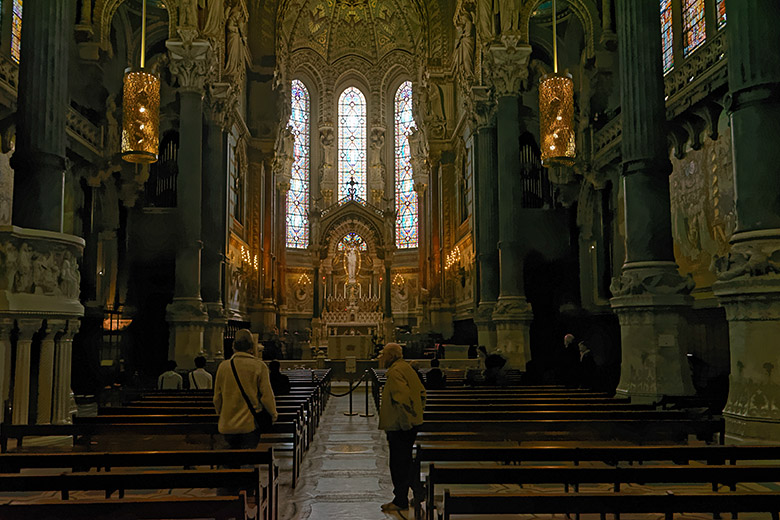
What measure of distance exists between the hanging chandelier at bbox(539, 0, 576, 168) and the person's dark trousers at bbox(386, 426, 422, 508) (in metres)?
10.7

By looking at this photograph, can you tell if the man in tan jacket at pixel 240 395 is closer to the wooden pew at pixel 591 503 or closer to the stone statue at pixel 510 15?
the wooden pew at pixel 591 503

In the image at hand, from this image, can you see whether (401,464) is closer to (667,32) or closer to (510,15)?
(667,32)

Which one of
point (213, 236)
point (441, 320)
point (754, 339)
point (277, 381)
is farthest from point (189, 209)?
point (441, 320)

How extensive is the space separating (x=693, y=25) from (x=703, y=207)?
4.91 meters

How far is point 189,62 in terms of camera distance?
1975 cm

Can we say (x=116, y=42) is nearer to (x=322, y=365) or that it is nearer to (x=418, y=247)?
(x=322, y=365)

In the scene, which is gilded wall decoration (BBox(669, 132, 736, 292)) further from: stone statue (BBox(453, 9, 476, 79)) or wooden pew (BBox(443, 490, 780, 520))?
wooden pew (BBox(443, 490, 780, 520))

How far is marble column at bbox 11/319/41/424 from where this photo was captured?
332 inches

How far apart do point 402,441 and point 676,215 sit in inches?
483

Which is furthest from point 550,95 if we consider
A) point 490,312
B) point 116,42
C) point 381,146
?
point 381,146

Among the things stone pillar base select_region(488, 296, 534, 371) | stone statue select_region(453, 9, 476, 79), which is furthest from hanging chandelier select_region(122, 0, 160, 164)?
stone statue select_region(453, 9, 476, 79)

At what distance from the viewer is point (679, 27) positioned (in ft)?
56.2

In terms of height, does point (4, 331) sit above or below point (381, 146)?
below

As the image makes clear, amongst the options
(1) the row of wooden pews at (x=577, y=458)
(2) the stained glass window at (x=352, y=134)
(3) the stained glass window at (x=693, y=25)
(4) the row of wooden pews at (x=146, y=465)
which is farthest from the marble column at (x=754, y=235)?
(2) the stained glass window at (x=352, y=134)
